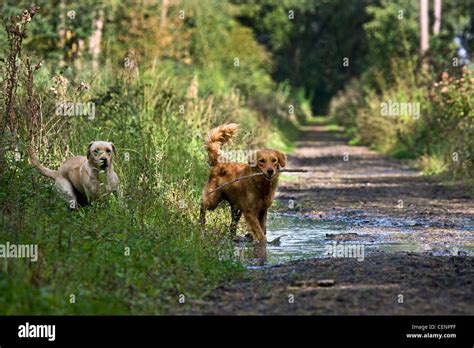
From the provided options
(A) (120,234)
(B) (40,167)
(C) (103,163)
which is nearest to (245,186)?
(C) (103,163)

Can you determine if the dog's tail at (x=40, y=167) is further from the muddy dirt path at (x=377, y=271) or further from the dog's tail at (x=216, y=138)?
the muddy dirt path at (x=377, y=271)

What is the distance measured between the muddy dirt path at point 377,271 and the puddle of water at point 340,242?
6 cm

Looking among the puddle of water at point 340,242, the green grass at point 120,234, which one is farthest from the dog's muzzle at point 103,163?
the puddle of water at point 340,242

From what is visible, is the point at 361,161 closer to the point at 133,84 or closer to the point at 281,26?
the point at 133,84

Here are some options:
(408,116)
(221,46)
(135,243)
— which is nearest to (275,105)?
(221,46)

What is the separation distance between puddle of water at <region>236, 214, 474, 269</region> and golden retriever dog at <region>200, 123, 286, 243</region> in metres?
0.36

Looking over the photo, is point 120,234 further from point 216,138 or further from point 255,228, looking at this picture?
point 216,138

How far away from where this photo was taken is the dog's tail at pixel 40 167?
1062cm

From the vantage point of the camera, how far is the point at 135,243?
852 cm

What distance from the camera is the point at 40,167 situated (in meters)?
10.8

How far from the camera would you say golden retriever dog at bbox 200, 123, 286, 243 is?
10.4m
